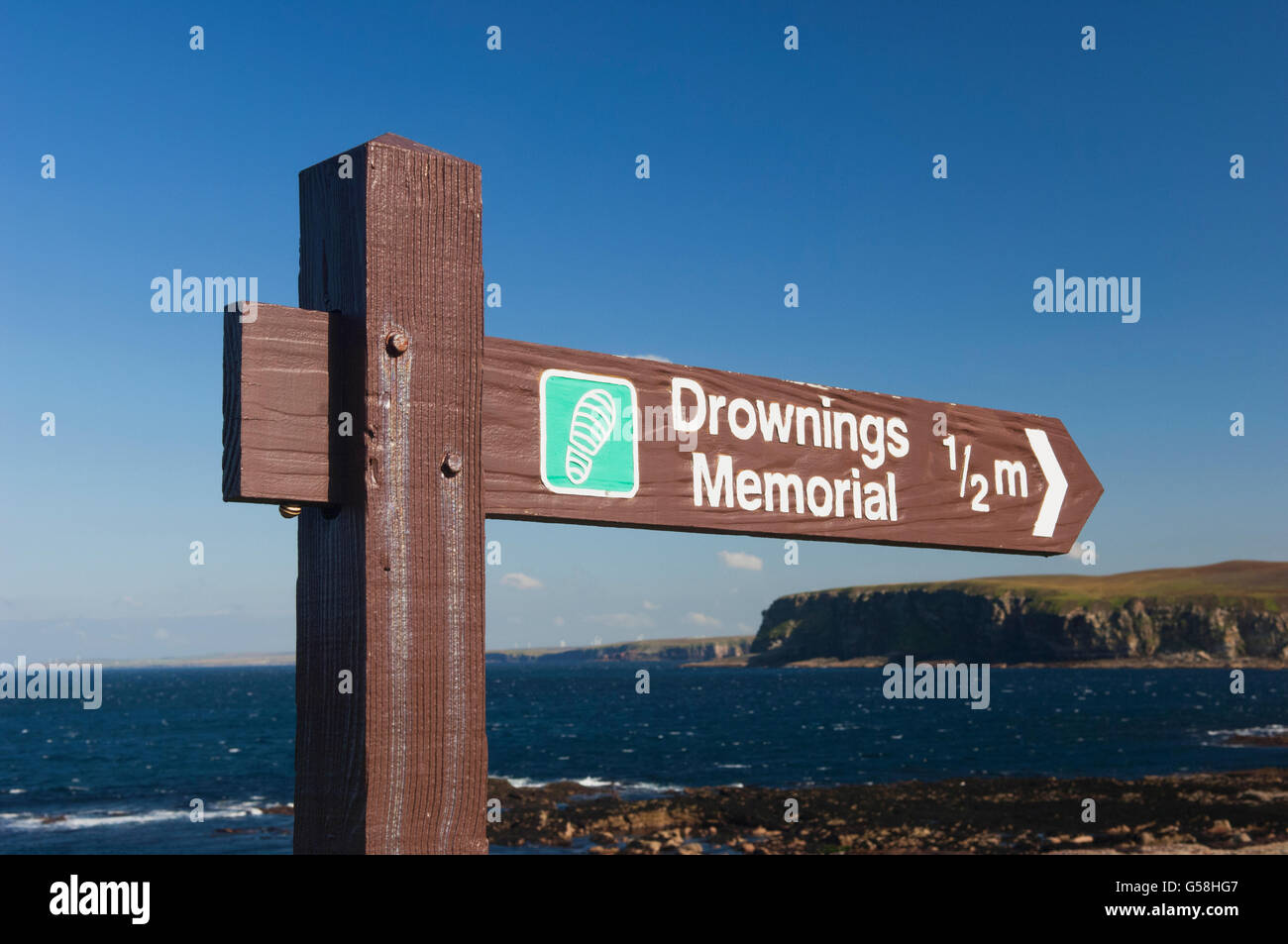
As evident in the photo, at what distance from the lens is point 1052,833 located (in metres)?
30.7

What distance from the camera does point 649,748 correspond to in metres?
64.2

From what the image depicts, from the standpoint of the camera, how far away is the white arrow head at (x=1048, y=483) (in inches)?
118

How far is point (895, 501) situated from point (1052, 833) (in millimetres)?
32075

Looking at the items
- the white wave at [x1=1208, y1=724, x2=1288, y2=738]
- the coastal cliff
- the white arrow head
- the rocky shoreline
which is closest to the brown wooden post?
the white arrow head

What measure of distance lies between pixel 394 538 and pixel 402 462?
12 centimetres

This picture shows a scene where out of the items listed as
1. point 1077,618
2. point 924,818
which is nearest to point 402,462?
point 924,818

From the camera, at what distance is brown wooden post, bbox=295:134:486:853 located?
1.65 m

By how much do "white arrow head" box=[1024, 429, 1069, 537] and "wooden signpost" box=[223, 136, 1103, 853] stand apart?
1.35 metres

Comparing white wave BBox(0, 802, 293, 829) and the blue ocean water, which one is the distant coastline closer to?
the blue ocean water

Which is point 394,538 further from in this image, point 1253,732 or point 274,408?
point 1253,732

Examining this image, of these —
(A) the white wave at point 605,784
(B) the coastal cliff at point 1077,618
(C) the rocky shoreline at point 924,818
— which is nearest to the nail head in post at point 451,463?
(C) the rocky shoreline at point 924,818

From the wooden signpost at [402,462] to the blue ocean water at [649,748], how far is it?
1365 inches
